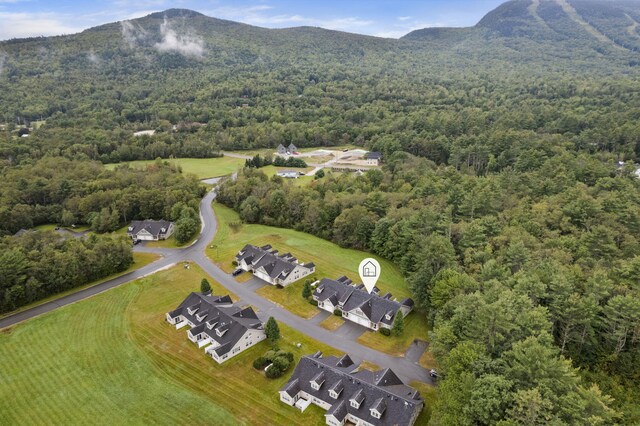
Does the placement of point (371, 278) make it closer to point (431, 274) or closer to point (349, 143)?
point (431, 274)

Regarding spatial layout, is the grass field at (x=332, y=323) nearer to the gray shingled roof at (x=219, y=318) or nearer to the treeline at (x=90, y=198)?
the gray shingled roof at (x=219, y=318)

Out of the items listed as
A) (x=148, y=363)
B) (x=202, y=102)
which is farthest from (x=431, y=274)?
(x=202, y=102)

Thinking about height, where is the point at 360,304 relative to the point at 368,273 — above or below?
below

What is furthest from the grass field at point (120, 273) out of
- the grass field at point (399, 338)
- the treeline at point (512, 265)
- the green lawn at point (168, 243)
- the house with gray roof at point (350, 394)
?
the grass field at point (399, 338)

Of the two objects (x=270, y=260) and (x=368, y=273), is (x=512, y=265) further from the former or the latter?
(x=270, y=260)

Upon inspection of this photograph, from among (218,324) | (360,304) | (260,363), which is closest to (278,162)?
(360,304)
